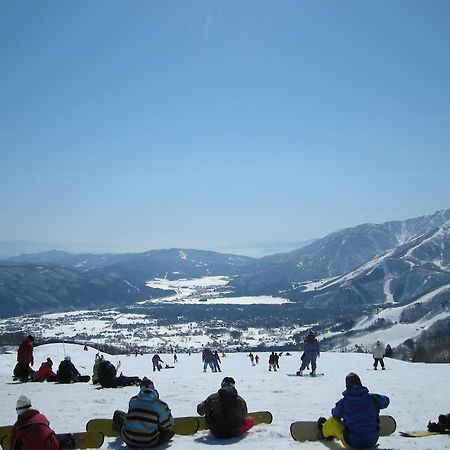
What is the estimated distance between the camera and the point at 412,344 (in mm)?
168625

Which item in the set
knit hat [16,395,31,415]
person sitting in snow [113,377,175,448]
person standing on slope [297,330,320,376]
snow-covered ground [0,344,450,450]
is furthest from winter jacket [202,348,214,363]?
knit hat [16,395,31,415]

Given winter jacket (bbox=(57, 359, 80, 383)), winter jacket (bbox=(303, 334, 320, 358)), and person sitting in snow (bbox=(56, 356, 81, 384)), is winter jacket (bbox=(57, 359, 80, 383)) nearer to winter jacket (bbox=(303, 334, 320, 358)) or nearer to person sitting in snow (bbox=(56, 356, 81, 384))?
person sitting in snow (bbox=(56, 356, 81, 384))

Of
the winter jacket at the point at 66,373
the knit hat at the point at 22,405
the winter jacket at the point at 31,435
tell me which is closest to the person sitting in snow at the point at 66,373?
the winter jacket at the point at 66,373

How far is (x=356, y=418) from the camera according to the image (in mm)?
8234

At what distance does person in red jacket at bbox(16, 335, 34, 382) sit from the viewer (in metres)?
19.9

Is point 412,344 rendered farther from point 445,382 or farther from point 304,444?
point 304,444

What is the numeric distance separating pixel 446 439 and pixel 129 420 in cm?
571

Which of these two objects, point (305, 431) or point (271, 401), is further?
point (271, 401)

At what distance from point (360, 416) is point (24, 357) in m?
16.1

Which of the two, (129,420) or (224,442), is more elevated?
(129,420)

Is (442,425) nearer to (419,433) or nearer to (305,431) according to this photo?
(419,433)

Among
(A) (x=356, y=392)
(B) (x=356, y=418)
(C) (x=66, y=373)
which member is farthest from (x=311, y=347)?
(B) (x=356, y=418)

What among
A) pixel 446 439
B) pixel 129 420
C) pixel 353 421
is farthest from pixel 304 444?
pixel 129 420

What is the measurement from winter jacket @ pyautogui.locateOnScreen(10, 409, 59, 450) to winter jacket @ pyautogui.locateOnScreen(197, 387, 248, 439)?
3.49 m
